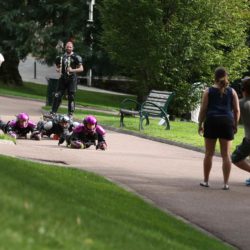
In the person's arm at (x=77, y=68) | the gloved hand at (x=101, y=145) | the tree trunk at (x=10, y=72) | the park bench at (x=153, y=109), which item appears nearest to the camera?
the gloved hand at (x=101, y=145)

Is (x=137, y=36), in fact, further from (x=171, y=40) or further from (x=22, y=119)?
(x=22, y=119)

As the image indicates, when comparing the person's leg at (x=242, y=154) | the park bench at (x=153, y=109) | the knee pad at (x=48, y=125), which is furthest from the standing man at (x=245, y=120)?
the park bench at (x=153, y=109)

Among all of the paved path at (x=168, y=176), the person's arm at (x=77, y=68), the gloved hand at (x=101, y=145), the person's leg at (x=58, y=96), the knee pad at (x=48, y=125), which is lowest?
the paved path at (x=168, y=176)

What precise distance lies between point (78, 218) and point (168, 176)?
6.66m

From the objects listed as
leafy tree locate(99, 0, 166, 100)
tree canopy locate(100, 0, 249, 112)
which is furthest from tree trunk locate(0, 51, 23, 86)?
tree canopy locate(100, 0, 249, 112)

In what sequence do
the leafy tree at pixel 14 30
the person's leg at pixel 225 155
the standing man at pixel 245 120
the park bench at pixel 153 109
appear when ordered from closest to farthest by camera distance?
the person's leg at pixel 225 155 < the standing man at pixel 245 120 < the park bench at pixel 153 109 < the leafy tree at pixel 14 30

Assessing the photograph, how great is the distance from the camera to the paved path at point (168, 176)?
31.0ft

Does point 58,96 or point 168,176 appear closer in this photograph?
point 168,176

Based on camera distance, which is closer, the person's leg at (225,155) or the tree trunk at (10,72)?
the person's leg at (225,155)

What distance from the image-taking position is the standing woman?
450 inches

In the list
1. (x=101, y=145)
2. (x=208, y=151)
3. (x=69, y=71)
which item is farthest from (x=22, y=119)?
(x=208, y=151)

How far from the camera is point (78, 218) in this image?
20.0 ft

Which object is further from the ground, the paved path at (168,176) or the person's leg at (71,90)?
the person's leg at (71,90)

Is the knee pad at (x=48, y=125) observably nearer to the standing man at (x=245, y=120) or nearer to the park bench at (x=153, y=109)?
the park bench at (x=153, y=109)
